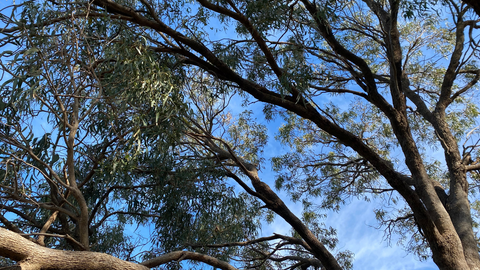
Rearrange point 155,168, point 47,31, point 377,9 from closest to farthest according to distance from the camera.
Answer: point 47,31
point 155,168
point 377,9

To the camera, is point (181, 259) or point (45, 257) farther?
point (181, 259)

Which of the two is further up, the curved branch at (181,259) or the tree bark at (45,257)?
the curved branch at (181,259)

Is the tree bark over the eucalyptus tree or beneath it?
beneath

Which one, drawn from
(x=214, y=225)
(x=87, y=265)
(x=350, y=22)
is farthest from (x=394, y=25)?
(x=87, y=265)

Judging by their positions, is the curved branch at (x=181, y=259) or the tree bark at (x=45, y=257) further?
the curved branch at (x=181, y=259)

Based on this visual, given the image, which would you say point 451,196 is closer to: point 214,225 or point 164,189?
point 214,225

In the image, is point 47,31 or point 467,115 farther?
point 467,115

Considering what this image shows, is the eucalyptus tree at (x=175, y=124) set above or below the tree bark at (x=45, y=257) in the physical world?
above

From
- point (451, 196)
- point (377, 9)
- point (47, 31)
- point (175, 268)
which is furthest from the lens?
point (377, 9)

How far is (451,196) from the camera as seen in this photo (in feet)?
17.4

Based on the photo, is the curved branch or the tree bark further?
the curved branch

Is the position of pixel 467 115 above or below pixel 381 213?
above

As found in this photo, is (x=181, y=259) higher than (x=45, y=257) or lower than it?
higher

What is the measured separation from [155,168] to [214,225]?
1381 mm
